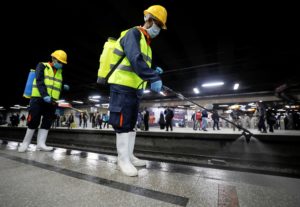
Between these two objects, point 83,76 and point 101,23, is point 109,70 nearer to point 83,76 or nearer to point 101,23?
point 101,23

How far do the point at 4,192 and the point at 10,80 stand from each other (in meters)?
16.3

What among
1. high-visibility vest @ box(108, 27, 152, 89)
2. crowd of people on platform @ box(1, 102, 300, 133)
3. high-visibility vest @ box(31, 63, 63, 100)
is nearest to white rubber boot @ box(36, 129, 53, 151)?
high-visibility vest @ box(31, 63, 63, 100)

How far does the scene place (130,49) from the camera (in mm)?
1684

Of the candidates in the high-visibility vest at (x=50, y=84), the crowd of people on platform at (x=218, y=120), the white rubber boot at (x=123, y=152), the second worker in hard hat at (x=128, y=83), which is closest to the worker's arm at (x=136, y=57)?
the second worker in hard hat at (x=128, y=83)

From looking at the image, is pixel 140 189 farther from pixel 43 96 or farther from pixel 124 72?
pixel 43 96

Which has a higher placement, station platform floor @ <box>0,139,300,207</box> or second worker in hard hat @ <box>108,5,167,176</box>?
second worker in hard hat @ <box>108,5,167,176</box>

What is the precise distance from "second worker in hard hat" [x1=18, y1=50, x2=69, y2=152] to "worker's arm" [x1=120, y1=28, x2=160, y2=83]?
2.05 metres

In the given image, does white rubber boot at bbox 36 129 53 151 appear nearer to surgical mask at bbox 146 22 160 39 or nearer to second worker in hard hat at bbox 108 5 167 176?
second worker in hard hat at bbox 108 5 167 176

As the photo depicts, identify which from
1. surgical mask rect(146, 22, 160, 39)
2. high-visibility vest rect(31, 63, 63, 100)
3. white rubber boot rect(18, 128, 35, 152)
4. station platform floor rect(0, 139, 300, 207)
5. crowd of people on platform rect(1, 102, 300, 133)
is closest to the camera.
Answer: station platform floor rect(0, 139, 300, 207)

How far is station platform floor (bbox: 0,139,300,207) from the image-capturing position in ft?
3.27

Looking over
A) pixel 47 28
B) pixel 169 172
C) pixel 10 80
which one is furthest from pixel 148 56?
pixel 10 80

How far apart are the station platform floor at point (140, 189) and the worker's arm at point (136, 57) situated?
3.45 ft

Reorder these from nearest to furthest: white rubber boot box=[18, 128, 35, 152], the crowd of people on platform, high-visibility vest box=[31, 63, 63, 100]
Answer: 1. white rubber boot box=[18, 128, 35, 152]
2. high-visibility vest box=[31, 63, 63, 100]
3. the crowd of people on platform

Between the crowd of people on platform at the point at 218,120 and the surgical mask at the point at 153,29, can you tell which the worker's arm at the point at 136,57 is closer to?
the surgical mask at the point at 153,29
